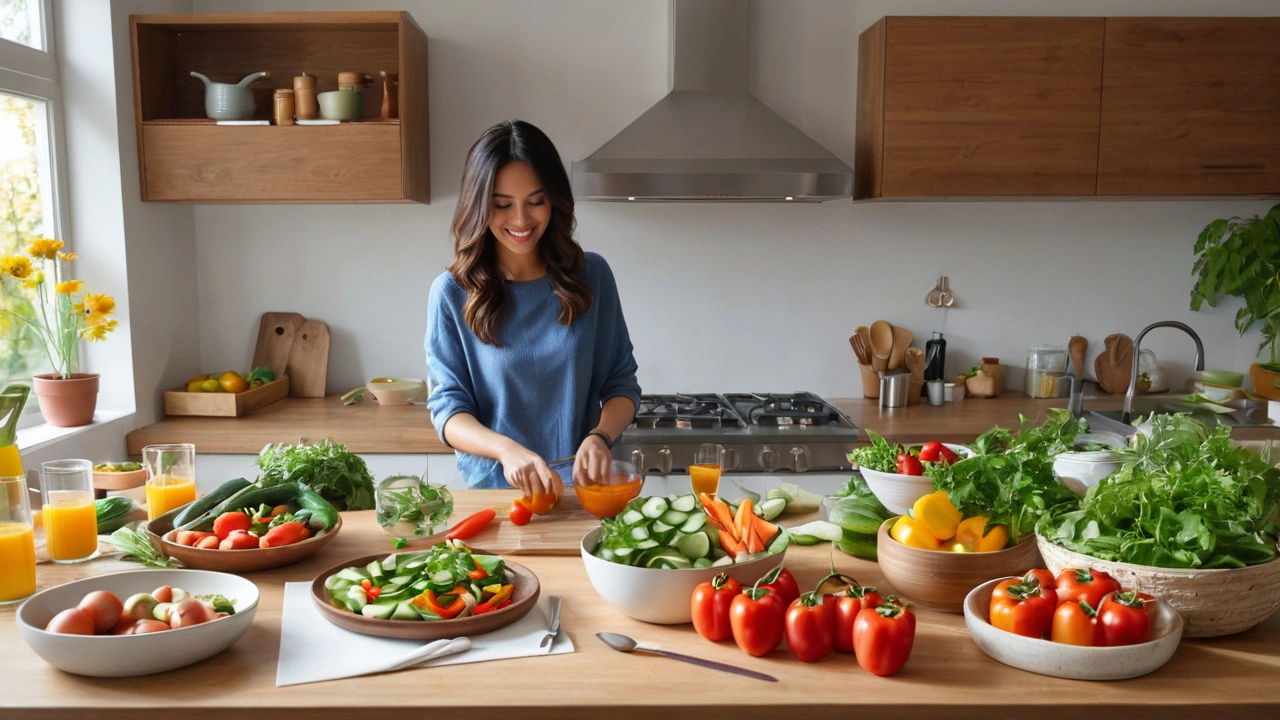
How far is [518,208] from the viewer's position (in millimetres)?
2076

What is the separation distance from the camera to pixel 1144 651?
1.15 m

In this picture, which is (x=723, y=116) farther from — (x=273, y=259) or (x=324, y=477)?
(x=324, y=477)

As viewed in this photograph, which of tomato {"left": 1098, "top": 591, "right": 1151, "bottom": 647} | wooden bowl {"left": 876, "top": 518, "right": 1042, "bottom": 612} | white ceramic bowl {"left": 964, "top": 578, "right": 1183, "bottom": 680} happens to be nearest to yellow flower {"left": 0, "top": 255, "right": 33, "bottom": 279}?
wooden bowl {"left": 876, "top": 518, "right": 1042, "bottom": 612}

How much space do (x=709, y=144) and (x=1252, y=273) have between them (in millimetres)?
2138

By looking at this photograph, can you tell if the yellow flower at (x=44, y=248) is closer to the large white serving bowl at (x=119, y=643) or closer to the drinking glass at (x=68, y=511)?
the drinking glass at (x=68, y=511)

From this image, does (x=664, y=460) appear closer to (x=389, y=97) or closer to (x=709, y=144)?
(x=709, y=144)

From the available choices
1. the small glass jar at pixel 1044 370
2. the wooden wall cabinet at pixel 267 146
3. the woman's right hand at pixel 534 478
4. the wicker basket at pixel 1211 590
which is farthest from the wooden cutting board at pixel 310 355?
the wicker basket at pixel 1211 590

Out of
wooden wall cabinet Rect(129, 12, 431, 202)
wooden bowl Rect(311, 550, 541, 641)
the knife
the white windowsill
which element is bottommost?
the white windowsill

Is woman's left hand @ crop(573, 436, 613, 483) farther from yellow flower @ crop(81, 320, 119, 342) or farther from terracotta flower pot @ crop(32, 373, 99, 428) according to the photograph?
terracotta flower pot @ crop(32, 373, 99, 428)

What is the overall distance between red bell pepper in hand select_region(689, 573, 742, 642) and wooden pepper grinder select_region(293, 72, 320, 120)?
2536 mm

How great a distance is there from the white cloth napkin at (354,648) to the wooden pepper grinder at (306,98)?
2266mm

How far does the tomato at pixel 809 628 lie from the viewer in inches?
47.0

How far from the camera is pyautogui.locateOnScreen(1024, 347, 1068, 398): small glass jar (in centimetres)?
371

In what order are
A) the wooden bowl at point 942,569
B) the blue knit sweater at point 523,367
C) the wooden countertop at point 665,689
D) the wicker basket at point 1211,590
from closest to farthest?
the wooden countertop at point 665,689 < the wicker basket at point 1211,590 < the wooden bowl at point 942,569 < the blue knit sweater at point 523,367
